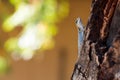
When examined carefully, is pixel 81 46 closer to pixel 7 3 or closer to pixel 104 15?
pixel 104 15

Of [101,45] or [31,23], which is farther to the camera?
[31,23]

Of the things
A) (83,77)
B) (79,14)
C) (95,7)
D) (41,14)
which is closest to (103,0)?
(95,7)

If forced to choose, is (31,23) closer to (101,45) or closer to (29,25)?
(29,25)

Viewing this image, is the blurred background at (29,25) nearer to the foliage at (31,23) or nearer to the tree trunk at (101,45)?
the foliage at (31,23)

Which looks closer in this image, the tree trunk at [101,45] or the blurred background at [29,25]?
the tree trunk at [101,45]

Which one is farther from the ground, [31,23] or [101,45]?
[31,23]

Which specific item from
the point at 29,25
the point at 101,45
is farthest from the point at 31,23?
the point at 101,45

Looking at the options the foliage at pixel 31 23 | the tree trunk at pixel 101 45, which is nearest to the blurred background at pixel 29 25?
the foliage at pixel 31 23

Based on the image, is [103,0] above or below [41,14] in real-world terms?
below

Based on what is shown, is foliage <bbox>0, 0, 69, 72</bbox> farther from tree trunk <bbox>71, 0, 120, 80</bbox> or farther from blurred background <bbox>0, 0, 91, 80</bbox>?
tree trunk <bbox>71, 0, 120, 80</bbox>
